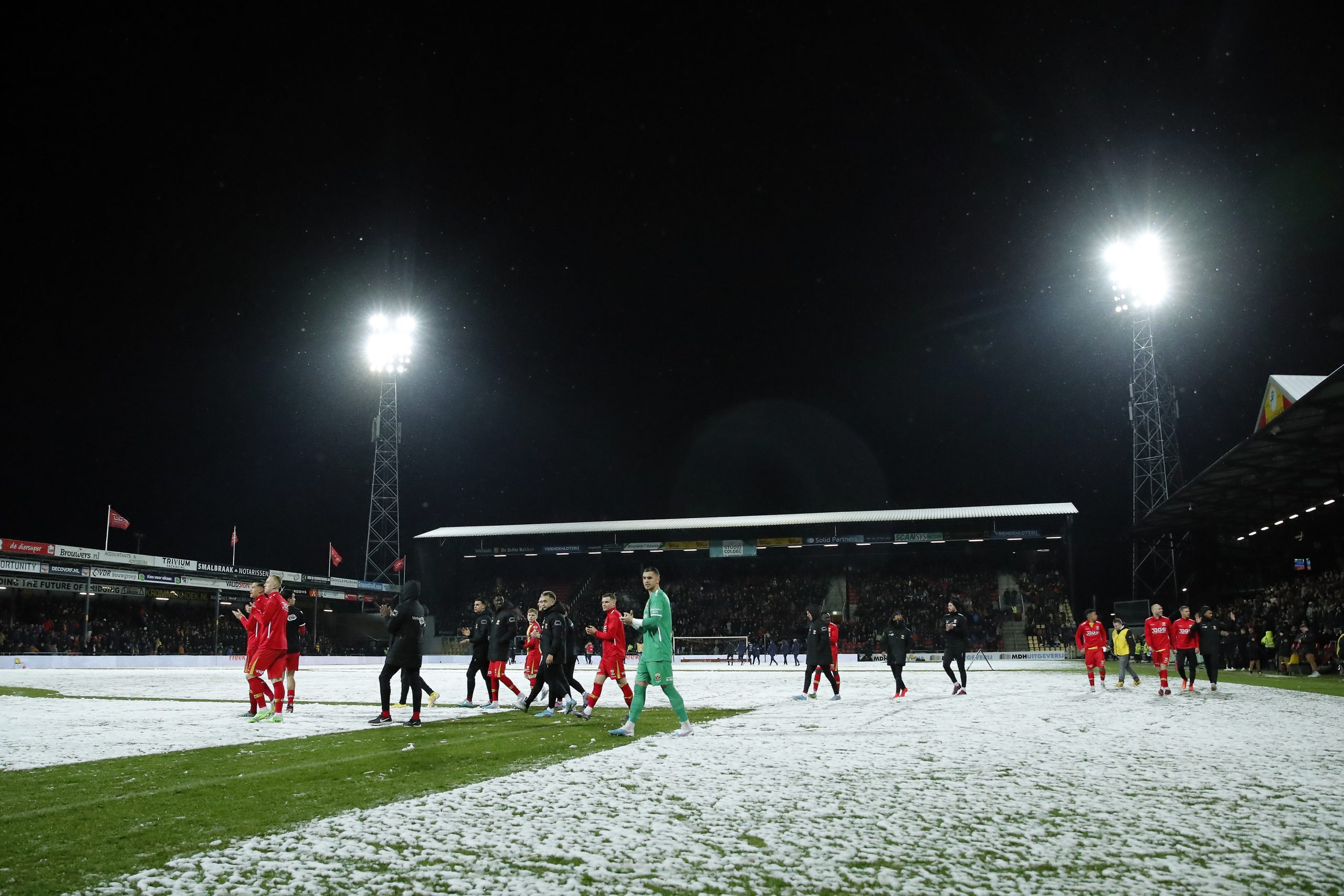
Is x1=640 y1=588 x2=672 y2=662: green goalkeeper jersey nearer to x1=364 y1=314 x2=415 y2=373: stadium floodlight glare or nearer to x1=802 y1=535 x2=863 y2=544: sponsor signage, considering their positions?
x1=364 y1=314 x2=415 y2=373: stadium floodlight glare

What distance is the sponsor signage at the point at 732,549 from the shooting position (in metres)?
62.1

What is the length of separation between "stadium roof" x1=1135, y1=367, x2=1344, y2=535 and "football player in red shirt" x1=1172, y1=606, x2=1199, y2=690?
19.9 feet

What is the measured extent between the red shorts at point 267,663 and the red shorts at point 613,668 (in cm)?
465

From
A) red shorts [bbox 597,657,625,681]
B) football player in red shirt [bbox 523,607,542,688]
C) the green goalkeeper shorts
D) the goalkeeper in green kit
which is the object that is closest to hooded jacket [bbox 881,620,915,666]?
red shorts [bbox 597,657,625,681]

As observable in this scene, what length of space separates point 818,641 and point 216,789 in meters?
12.8

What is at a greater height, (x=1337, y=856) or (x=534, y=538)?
(x=534, y=538)

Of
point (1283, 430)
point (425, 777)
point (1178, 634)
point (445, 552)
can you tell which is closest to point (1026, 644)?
point (1283, 430)

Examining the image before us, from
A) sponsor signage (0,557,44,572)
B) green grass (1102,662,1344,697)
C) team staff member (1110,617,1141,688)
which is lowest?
green grass (1102,662,1344,697)

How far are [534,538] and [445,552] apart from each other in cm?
727

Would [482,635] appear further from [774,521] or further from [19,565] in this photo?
[774,521]

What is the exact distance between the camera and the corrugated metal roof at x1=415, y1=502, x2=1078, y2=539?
5844cm

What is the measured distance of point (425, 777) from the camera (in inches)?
304

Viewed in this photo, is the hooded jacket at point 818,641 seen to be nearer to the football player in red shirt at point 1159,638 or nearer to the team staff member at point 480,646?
the team staff member at point 480,646

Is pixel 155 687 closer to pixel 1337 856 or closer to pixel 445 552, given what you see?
pixel 1337 856
